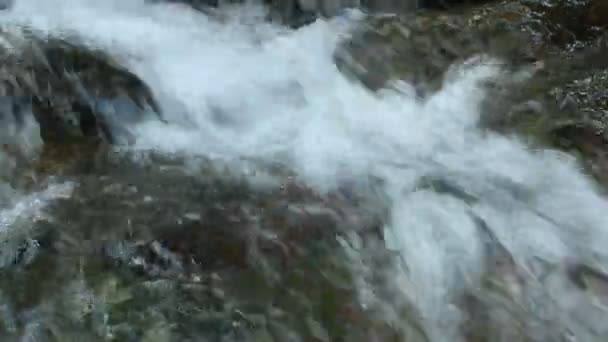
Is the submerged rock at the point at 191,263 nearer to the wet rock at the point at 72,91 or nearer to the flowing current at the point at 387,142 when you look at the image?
the flowing current at the point at 387,142

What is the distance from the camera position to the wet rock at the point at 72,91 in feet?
16.1

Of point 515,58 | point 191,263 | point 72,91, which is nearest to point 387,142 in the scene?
point 515,58

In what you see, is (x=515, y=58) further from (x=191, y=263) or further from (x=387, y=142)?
(x=191, y=263)

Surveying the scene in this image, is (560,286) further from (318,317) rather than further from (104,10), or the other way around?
(104,10)

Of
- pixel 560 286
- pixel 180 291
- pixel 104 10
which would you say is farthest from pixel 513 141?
pixel 104 10

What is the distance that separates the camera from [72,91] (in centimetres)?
504

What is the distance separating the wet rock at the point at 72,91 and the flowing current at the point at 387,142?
0.15 meters

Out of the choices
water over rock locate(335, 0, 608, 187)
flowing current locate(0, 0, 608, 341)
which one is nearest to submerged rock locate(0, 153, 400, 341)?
flowing current locate(0, 0, 608, 341)

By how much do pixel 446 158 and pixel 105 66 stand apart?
2.31 meters

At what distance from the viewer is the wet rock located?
4.91 meters

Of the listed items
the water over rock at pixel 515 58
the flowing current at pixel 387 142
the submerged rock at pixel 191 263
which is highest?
the water over rock at pixel 515 58

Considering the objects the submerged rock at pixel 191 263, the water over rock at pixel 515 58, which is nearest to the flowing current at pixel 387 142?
the water over rock at pixel 515 58

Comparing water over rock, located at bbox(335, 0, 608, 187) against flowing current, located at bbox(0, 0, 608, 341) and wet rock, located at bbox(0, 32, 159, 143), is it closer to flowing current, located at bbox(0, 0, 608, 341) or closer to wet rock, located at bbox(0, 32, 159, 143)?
flowing current, located at bbox(0, 0, 608, 341)

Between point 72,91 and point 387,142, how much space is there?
203 centimetres
